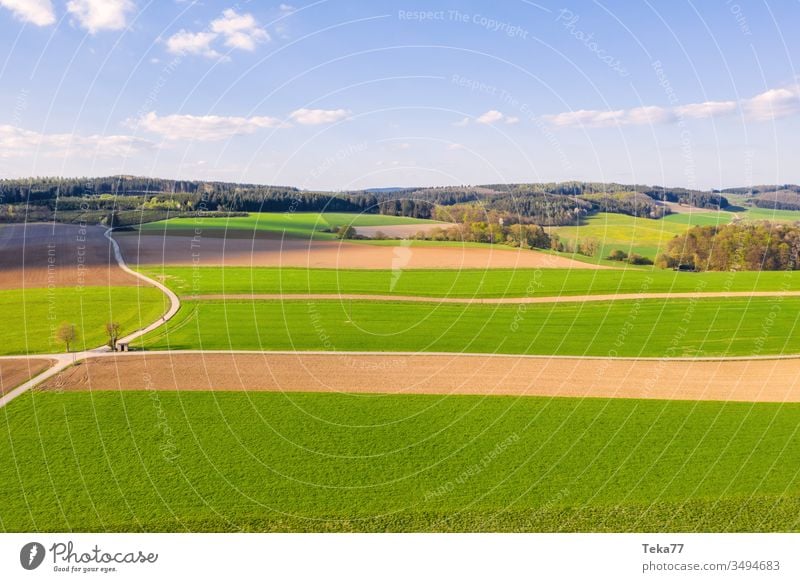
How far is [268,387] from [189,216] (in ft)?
285

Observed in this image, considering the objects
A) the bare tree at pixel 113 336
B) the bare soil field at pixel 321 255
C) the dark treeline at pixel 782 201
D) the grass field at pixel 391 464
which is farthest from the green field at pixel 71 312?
the dark treeline at pixel 782 201

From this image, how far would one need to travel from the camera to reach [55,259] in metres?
73.4

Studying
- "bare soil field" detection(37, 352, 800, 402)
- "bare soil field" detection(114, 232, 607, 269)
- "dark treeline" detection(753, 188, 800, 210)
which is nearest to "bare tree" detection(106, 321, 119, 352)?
"bare soil field" detection(37, 352, 800, 402)

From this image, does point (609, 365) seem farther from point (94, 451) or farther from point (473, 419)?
point (94, 451)

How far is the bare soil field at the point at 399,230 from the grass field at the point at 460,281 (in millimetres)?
19081

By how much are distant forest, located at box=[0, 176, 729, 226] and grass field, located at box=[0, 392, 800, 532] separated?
199ft

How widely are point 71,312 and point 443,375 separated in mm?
35595

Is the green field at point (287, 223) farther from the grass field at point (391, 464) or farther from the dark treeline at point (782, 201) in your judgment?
the dark treeline at point (782, 201)

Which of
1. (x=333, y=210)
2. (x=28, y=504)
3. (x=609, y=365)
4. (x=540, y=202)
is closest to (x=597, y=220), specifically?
(x=540, y=202)

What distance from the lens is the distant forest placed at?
90750 millimetres

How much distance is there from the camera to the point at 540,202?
91750 mm

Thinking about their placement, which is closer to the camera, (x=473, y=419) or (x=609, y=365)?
(x=473, y=419)

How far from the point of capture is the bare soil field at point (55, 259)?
61.8 meters

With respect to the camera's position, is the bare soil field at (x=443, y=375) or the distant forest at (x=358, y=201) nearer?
the bare soil field at (x=443, y=375)
